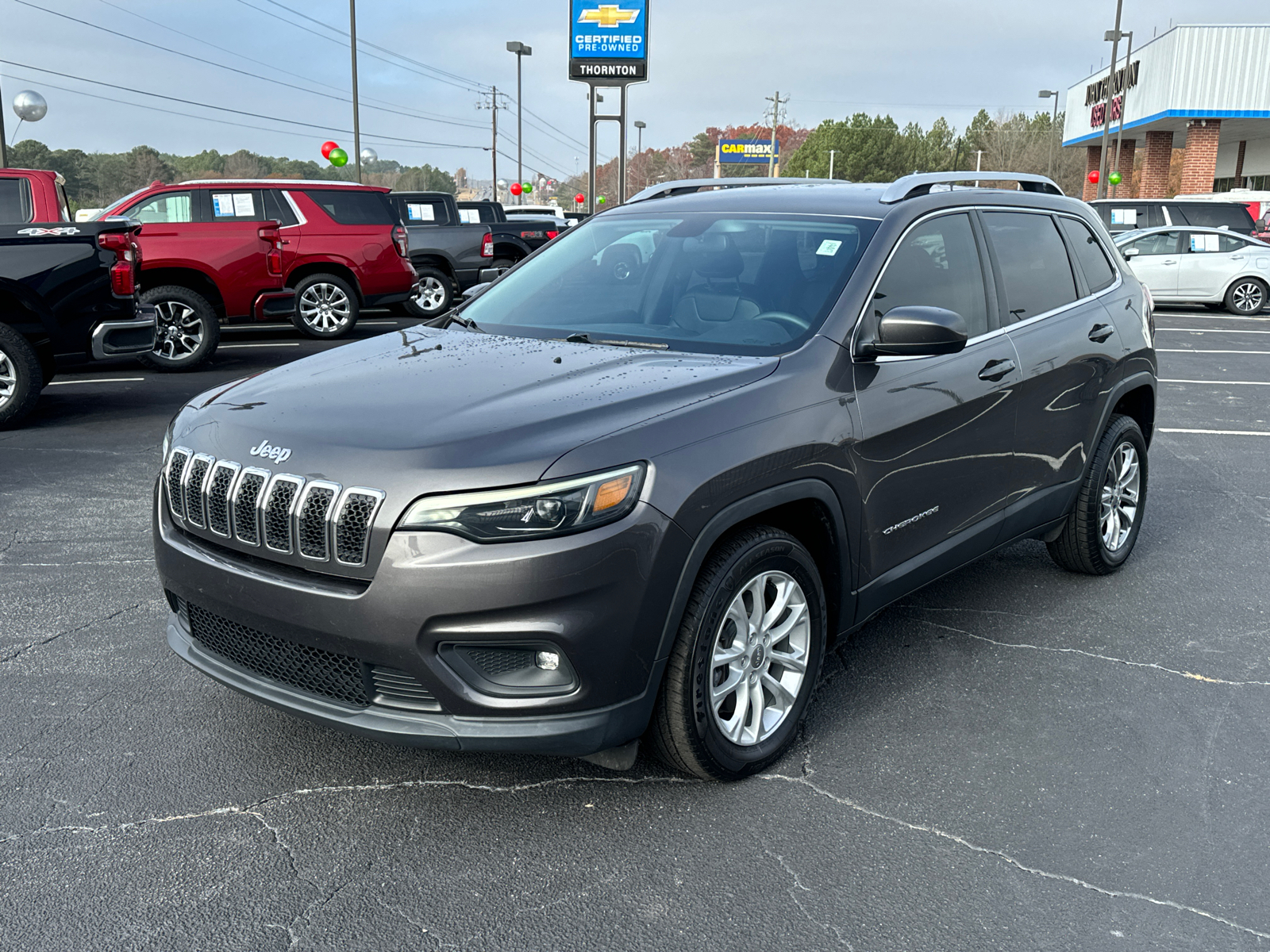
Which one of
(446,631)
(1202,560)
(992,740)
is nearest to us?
(446,631)

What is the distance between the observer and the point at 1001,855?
9.80ft

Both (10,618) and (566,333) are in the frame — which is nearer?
(566,333)

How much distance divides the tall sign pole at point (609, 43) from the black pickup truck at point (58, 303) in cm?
1899

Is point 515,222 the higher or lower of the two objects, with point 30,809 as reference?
higher

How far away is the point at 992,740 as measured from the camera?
363 centimetres

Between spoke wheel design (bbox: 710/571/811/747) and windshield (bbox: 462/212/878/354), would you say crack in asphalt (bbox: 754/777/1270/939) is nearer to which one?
spoke wheel design (bbox: 710/571/811/747)

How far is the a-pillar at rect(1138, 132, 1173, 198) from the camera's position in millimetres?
39406

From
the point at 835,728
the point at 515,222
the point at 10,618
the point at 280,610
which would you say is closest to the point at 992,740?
the point at 835,728

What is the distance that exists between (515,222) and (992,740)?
18.3 m

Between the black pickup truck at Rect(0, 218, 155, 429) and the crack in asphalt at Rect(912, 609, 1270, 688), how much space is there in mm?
7136

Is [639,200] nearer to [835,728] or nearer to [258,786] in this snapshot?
[835,728]

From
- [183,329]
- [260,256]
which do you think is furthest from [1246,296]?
[183,329]

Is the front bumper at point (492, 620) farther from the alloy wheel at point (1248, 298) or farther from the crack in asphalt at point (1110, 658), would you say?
the alloy wheel at point (1248, 298)

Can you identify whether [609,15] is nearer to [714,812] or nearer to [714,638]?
[714,638]
